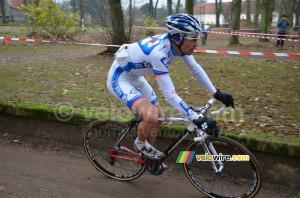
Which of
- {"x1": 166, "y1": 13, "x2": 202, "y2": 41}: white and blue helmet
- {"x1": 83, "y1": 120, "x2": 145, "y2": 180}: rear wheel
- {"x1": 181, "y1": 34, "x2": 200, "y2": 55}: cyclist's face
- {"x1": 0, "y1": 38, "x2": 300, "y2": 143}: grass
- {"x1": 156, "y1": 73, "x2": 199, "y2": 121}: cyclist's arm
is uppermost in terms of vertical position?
{"x1": 166, "y1": 13, "x2": 202, "y2": 41}: white and blue helmet

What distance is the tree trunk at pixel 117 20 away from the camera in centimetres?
1228

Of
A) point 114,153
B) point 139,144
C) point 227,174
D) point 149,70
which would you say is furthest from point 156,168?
point 149,70

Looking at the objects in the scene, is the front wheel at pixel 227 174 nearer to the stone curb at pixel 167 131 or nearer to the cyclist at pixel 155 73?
the stone curb at pixel 167 131

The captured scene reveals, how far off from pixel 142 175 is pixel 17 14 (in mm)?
53173

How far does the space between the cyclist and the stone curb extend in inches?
25.0

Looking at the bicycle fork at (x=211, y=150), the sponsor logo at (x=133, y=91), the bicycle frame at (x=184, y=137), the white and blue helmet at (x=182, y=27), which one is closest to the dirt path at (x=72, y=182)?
the bicycle frame at (x=184, y=137)

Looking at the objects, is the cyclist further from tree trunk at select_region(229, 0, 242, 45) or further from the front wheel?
tree trunk at select_region(229, 0, 242, 45)

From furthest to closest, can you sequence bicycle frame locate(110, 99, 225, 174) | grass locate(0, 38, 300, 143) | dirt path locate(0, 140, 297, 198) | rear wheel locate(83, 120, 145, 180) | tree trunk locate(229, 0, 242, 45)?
1. tree trunk locate(229, 0, 242, 45)
2. grass locate(0, 38, 300, 143)
3. rear wheel locate(83, 120, 145, 180)
4. dirt path locate(0, 140, 297, 198)
5. bicycle frame locate(110, 99, 225, 174)

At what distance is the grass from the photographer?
5017 mm

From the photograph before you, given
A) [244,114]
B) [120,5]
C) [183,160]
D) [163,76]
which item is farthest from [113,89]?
[120,5]

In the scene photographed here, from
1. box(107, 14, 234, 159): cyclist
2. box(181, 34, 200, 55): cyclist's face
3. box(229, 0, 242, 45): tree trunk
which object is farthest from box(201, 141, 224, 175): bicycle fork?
box(229, 0, 242, 45): tree trunk

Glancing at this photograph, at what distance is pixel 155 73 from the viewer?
10.9 ft

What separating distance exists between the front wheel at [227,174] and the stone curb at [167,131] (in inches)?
14.3

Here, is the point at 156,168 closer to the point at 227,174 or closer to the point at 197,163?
the point at 197,163
